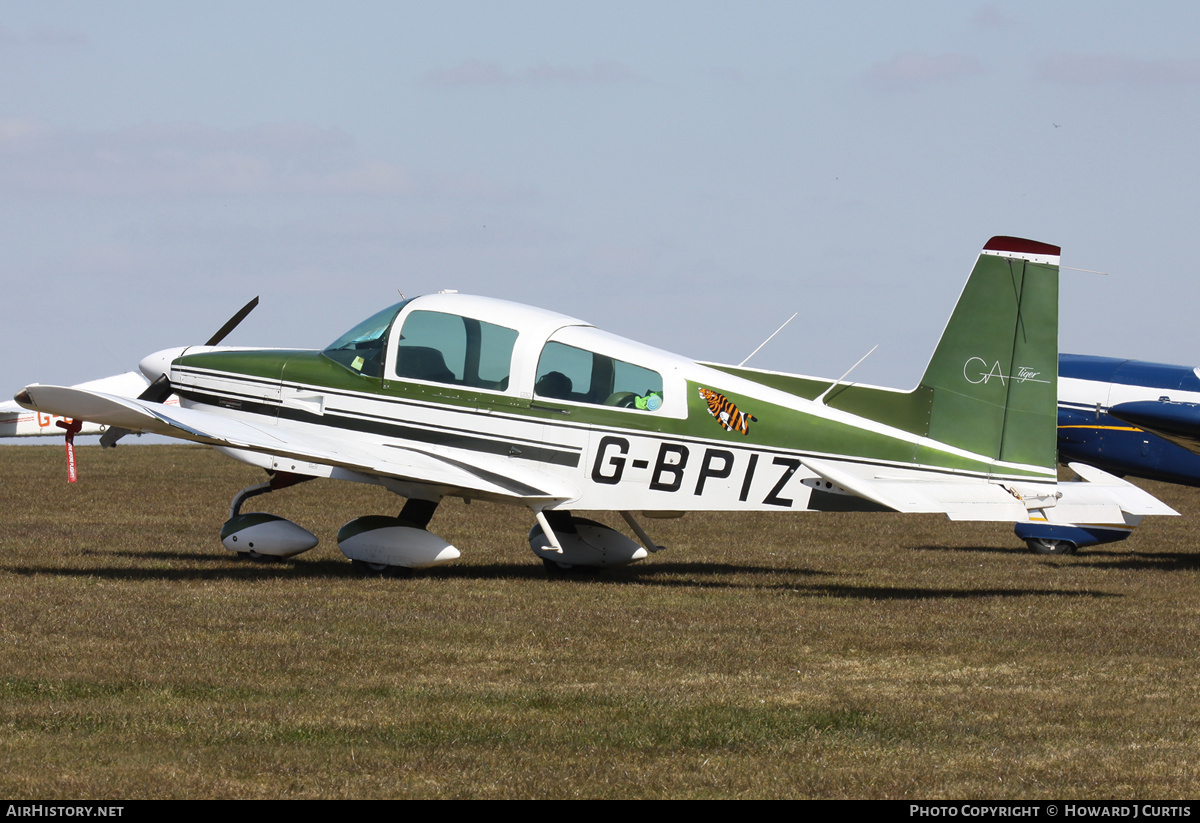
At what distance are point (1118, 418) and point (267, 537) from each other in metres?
9.61

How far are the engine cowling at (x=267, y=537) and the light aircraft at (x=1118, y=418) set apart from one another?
9.46 meters

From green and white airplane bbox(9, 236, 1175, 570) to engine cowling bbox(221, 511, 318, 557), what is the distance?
0.6 inches

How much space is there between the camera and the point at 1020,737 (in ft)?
20.5

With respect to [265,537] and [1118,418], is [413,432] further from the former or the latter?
[1118,418]

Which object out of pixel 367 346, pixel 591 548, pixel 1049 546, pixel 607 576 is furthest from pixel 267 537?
pixel 1049 546

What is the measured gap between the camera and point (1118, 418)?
1551 centimetres

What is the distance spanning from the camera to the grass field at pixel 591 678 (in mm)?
5496

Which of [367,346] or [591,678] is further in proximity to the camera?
[367,346]

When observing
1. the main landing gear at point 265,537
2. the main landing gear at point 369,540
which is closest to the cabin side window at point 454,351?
the main landing gear at point 369,540

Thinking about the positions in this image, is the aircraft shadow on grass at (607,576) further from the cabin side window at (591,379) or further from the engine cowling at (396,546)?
the cabin side window at (591,379)

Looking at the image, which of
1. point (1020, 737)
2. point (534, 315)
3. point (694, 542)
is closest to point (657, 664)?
point (1020, 737)

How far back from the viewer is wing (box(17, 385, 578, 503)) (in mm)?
10828

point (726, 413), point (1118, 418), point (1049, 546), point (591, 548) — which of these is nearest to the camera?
point (726, 413)

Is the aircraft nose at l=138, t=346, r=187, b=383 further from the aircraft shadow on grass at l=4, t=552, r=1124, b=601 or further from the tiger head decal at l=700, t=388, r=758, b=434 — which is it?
the tiger head decal at l=700, t=388, r=758, b=434
